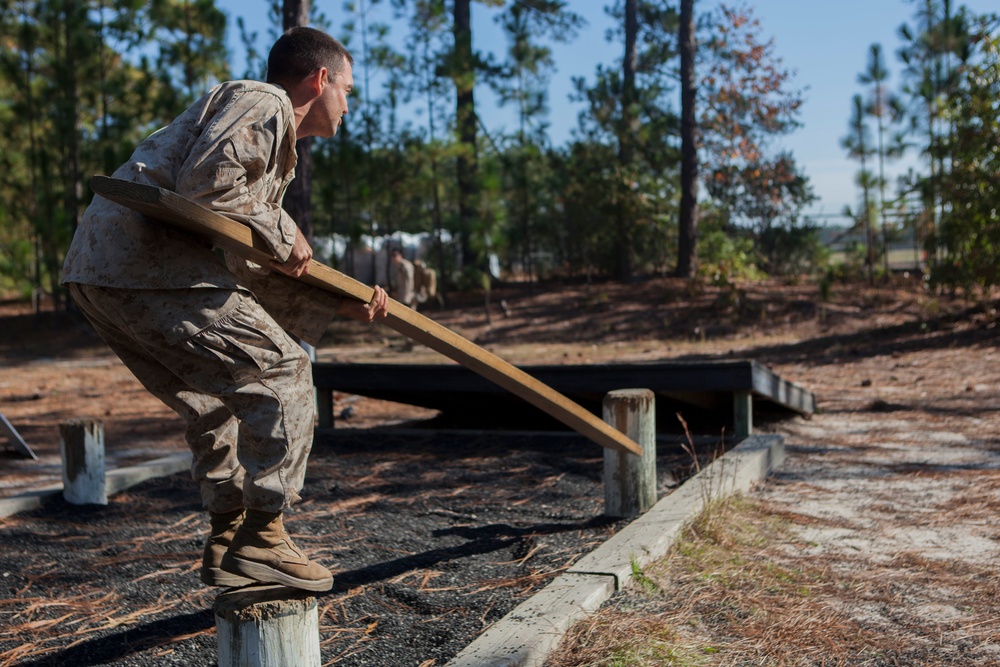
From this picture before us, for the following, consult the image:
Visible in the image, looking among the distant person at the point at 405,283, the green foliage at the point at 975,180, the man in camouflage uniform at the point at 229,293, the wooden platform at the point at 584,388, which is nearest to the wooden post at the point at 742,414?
the wooden platform at the point at 584,388

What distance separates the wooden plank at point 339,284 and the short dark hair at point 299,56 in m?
0.53

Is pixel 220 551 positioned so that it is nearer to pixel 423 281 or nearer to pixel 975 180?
pixel 975 180

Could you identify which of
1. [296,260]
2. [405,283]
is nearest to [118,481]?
[296,260]

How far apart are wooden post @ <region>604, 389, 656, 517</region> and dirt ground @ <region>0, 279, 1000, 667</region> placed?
0.55 ft

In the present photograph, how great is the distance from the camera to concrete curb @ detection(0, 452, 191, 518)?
4.29 metres

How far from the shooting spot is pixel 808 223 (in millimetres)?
20781

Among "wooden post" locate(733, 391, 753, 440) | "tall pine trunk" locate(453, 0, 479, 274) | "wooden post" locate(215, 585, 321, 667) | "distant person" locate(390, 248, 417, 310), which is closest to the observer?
"wooden post" locate(215, 585, 321, 667)

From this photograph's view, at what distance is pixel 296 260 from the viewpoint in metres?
2.29

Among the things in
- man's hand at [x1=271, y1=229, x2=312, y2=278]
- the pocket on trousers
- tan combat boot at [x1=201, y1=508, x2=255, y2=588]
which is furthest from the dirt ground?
man's hand at [x1=271, y1=229, x2=312, y2=278]

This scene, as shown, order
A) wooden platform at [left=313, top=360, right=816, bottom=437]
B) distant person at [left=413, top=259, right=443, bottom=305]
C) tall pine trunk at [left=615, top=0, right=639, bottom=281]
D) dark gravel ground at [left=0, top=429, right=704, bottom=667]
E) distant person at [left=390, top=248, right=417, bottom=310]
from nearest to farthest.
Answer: dark gravel ground at [left=0, top=429, right=704, bottom=667]
wooden platform at [left=313, top=360, right=816, bottom=437]
distant person at [left=390, top=248, right=417, bottom=310]
distant person at [left=413, top=259, right=443, bottom=305]
tall pine trunk at [left=615, top=0, right=639, bottom=281]

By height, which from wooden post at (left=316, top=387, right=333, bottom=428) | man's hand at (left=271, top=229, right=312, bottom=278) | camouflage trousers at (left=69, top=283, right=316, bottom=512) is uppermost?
man's hand at (left=271, top=229, right=312, bottom=278)

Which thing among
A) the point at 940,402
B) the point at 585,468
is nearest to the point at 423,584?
the point at 585,468

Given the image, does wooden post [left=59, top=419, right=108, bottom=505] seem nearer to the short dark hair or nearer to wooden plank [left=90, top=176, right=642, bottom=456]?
wooden plank [left=90, top=176, right=642, bottom=456]

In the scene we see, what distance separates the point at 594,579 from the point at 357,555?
106cm
